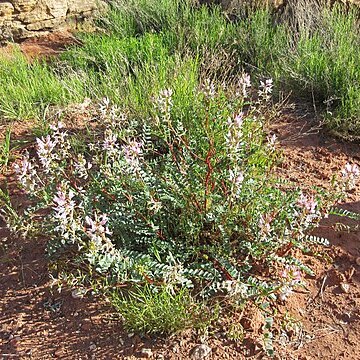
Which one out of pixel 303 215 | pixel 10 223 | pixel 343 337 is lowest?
pixel 343 337

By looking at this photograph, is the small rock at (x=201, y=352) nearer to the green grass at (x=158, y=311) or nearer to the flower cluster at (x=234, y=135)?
the green grass at (x=158, y=311)

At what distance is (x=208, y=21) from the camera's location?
5520mm

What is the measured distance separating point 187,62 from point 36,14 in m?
3.82

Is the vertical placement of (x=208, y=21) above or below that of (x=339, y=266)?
above

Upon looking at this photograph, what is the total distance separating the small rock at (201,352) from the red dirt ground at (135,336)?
0.02 m

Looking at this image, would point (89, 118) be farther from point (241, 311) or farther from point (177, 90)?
point (241, 311)

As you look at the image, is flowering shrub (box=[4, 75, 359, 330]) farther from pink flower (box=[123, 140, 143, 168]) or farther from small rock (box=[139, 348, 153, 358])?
small rock (box=[139, 348, 153, 358])

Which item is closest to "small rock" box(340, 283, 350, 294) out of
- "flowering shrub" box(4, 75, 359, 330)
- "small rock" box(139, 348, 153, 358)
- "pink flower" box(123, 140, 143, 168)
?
"flowering shrub" box(4, 75, 359, 330)

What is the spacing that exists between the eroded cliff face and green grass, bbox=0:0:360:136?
118 centimetres

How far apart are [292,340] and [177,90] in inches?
81.9

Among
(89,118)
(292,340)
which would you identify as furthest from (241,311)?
(89,118)

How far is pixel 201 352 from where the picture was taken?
2227mm

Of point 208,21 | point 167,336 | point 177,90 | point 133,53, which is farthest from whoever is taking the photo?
point 208,21

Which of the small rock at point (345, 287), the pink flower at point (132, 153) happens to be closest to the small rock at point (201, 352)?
the small rock at point (345, 287)
